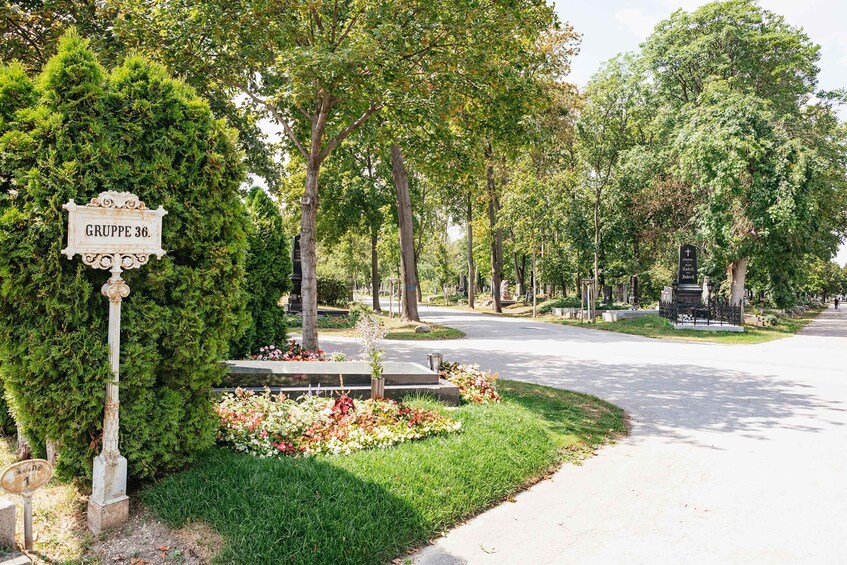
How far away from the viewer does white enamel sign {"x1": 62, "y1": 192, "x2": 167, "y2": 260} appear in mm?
3352

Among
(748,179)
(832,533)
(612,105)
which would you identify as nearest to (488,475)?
(832,533)

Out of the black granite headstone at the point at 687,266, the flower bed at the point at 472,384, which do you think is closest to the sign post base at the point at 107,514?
the flower bed at the point at 472,384

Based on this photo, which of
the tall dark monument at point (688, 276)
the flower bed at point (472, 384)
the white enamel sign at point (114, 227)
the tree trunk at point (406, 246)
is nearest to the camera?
the white enamel sign at point (114, 227)

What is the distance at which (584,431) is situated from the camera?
20.3ft

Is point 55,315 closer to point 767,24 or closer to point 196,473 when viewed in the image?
point 196,473

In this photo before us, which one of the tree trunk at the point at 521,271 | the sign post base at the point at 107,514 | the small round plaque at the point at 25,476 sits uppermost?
the tree trunk at the point at 521,271

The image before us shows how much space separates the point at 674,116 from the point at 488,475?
83.4 ft

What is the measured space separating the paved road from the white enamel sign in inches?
112

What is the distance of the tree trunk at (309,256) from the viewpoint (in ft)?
29.3

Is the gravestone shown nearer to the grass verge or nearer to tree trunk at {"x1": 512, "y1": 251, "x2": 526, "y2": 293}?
tree trunk at {"x1": 512, "y1": 251, "x2": 526, "y2": 293}

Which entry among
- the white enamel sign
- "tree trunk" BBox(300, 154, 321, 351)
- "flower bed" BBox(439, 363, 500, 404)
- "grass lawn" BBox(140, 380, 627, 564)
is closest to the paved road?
"grass lawn" BBox(140, 380, 627, 564)

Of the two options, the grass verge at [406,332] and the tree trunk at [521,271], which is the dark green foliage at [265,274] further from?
the tree trunk at [521,271]

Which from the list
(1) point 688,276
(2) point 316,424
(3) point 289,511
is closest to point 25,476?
(3) point 289,511

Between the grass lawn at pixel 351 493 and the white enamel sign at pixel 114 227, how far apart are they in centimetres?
173
